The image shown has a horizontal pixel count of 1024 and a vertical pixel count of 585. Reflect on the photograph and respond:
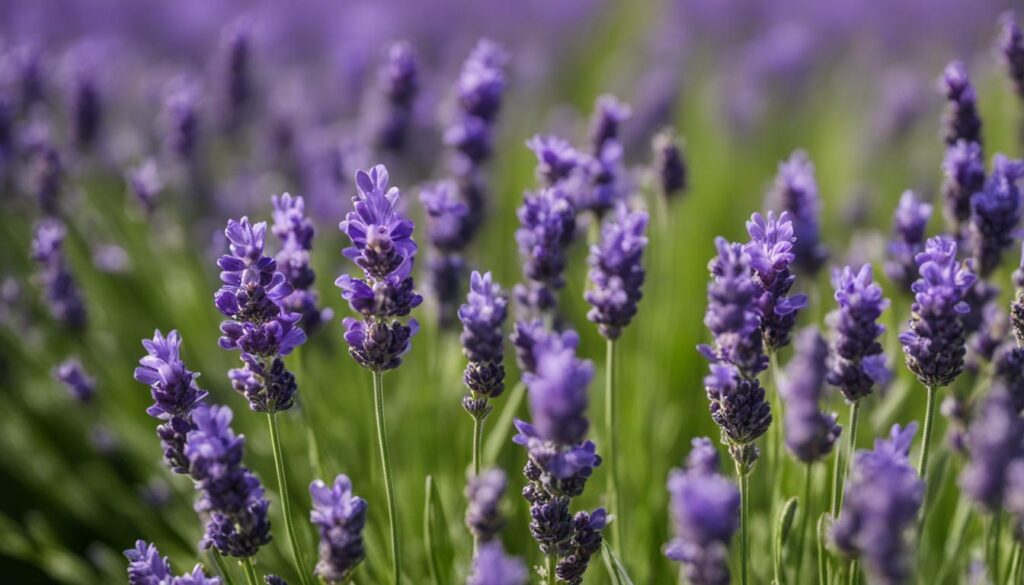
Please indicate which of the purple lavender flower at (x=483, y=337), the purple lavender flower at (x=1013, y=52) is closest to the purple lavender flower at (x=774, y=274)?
the purple lavender flower at (x=483, y=337)

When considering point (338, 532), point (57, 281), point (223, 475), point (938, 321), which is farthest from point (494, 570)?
point (57, 281)

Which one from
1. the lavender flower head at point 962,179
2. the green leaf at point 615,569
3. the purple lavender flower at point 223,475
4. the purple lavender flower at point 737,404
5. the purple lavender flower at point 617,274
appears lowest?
the green leaf at point 615,569

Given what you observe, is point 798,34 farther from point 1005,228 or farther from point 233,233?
point 233,233

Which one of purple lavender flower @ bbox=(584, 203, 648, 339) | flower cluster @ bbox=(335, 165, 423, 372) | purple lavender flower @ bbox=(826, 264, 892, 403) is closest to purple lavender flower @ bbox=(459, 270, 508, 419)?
flower cluster @ bbox=(335, 165, 423, 372)

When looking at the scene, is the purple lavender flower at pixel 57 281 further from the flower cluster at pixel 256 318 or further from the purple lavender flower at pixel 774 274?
the purple lavender flower at pixel 774 274

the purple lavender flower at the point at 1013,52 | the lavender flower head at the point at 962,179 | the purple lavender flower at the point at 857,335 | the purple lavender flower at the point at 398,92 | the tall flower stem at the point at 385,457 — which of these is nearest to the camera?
the purple lavender flower at the point at 857,335

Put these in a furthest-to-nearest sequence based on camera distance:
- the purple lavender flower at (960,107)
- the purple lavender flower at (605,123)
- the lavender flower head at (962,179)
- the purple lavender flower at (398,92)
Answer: the purple lavender flower at (398,92) < the purple lavender flower at (605,123) < the purple lavender flower at (960,107) < the lavender flower head at (962,179)
